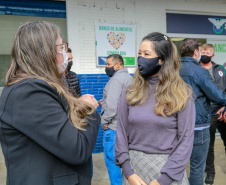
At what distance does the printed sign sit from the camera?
20.1 ft

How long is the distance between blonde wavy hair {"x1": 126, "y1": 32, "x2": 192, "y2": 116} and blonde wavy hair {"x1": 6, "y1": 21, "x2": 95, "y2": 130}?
0.76 meters

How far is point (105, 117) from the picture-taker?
3.22m

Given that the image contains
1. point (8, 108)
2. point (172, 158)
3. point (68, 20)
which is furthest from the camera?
point (68, 20)

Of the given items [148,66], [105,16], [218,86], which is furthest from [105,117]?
[105,16]

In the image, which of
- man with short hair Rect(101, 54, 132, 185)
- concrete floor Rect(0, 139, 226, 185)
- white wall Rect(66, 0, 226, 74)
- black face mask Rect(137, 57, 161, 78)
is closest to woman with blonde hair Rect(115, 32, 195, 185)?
black face mask Rect(137, 57, 161, 78)

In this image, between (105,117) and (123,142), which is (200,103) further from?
(105,117)

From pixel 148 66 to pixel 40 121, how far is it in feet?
3.68

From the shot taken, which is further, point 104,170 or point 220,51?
point 220,51

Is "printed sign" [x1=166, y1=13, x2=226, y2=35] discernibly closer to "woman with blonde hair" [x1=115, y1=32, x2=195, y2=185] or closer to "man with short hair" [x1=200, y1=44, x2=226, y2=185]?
"man with short hair" [x1=200, y1=44, x2=226, y2=185]

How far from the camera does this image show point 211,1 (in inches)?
246

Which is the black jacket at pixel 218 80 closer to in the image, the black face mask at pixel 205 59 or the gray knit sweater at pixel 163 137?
the black face mask at pixel 205 59

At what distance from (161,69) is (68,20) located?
153 inches

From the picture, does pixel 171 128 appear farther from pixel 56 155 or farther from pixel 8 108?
pixel 8 108

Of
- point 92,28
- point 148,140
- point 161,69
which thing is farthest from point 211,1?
point 148,140
